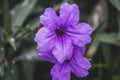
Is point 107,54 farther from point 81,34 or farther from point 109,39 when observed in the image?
point 81,34

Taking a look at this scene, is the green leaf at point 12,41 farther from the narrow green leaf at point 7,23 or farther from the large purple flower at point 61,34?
the large purple flower at point 61,34

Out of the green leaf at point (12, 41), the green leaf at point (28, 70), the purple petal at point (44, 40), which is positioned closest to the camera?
the purple petal at point (44, 40)

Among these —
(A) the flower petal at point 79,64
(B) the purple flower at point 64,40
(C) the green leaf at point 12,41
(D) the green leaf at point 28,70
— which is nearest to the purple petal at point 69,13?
(B) the purple flower at point 64,40

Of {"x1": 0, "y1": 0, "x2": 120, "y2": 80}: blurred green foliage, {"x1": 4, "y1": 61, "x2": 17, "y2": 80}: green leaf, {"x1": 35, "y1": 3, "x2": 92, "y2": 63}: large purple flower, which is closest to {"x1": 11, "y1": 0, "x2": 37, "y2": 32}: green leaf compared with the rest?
{"x1": 0, "y1": 0, "x2": 120, "y2": 80}: blurred green foliage

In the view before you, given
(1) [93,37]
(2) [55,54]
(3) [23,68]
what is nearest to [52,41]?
(2) [55,54]

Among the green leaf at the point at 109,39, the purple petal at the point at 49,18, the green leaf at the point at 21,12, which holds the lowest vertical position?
the green leaf at the point at 109,39

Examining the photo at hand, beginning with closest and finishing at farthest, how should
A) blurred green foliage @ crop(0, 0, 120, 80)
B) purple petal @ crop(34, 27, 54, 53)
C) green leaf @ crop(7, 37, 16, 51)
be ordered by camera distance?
purple petal @ crop(34, 27, 54, 53)
green leaf @ crop(7, 37, 16, 51)
blurred green foliage @ crop(0, 0, 120, 80)

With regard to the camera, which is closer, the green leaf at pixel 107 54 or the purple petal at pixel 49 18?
the purple petal at pixel 49 18

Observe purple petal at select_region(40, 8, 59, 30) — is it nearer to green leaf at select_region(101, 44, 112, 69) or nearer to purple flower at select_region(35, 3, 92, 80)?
purple flower at select_region(35, 3, 92, 80)
